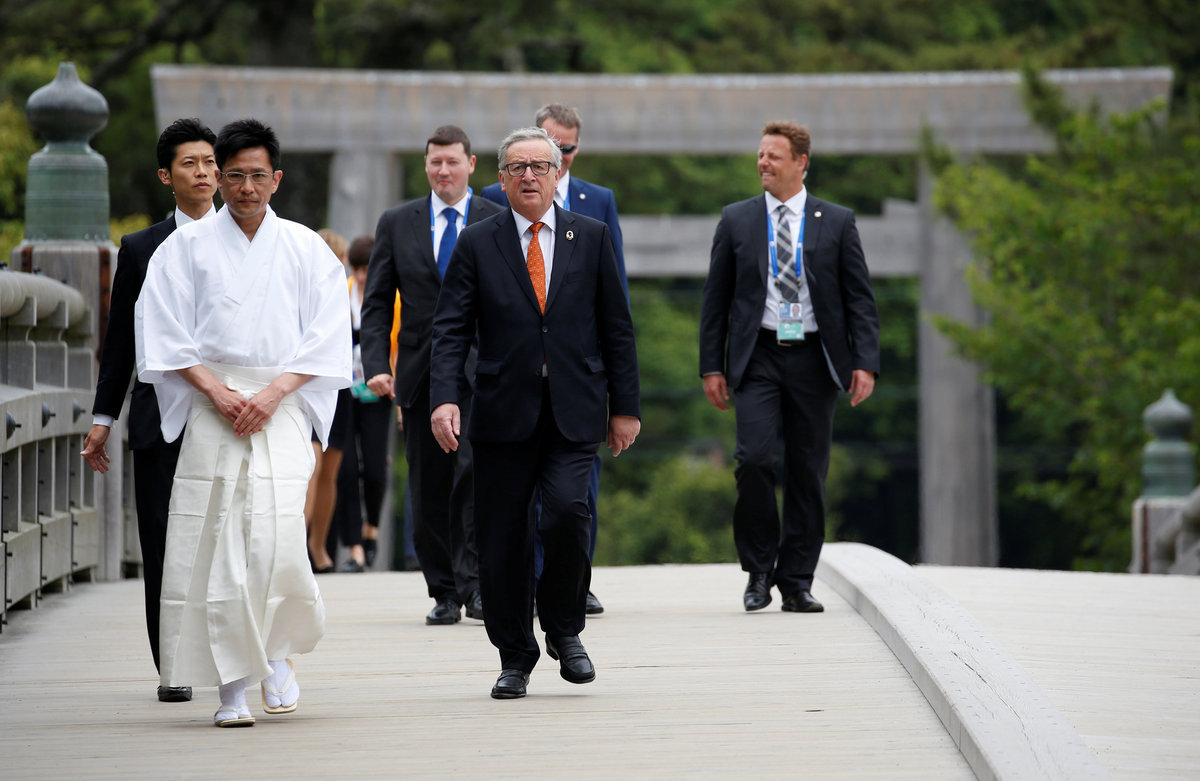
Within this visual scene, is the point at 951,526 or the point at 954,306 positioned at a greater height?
the point at 954,306

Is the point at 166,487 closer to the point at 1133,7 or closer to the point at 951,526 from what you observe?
the point at 951,526

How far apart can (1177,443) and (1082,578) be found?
428cm

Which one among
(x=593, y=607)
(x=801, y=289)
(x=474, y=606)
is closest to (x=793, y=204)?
(x=801, y=289)

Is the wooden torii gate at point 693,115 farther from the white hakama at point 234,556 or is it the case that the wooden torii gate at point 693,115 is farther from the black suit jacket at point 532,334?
the white hakama at point 234,556

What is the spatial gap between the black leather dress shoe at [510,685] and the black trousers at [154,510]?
1.03 m

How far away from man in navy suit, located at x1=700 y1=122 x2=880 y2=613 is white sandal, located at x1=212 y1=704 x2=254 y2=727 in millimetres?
2559

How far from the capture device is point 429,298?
6723 millimetres

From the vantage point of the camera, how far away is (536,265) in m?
5.11

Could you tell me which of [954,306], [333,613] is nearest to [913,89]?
[954,306]

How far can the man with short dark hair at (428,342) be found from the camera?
6641 millimetres

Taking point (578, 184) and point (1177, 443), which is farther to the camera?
point (1177, 443)

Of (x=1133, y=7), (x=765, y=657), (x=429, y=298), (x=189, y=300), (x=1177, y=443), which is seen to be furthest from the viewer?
(x=1133, y=7)

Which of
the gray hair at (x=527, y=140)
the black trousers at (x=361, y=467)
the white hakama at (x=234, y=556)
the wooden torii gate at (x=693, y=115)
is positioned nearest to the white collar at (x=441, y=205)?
the gray hair at (x=527, y=140)

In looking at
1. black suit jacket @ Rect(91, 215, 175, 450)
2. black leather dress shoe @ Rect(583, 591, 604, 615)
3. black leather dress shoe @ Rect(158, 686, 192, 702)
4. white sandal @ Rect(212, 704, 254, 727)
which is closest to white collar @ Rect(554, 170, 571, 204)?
black leather dress shoe @ Rect(583, 591, 604, 615)
